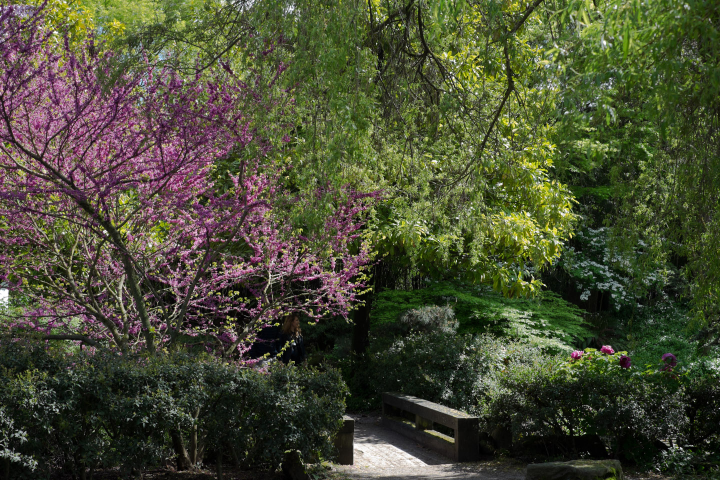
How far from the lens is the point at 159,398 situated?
4.97m

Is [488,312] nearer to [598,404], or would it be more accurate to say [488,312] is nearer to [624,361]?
[624,361]

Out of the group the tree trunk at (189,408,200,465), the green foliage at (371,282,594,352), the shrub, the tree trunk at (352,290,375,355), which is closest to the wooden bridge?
the shrub

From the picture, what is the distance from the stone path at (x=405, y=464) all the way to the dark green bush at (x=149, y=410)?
1.35 meters

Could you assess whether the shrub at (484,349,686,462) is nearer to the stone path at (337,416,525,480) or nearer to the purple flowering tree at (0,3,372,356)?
the stone path at (337,416,525,480)

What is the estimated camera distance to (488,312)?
41.8 feet

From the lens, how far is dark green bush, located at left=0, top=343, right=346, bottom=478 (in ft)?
15.1

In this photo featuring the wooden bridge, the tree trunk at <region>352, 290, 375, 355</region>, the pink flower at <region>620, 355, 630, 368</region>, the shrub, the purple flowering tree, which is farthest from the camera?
the tree trunk at <region>352, 290, 375, 355</region>

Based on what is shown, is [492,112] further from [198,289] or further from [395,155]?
[198,289]

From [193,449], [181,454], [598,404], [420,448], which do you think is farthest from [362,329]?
[181,454]

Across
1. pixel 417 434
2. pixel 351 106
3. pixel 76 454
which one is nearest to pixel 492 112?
pixel 351 106

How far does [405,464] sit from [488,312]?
17.8ft

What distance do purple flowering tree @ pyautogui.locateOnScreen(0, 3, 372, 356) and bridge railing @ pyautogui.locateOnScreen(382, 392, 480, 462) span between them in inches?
90.6

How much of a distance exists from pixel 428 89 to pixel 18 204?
4.58 m

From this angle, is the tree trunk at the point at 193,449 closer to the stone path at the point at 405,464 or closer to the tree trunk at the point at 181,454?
the tree trunk at the point at 181,454
